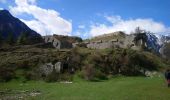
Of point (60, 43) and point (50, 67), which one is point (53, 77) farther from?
point (60, 43)

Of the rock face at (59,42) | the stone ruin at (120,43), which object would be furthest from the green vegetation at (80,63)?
the rock face at (59,42)

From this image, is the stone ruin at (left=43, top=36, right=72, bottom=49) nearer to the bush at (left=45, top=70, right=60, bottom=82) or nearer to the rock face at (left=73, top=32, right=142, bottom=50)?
the rock face at (left=73, top=32, right=142, bottom=50)

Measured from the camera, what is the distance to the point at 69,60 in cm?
8438

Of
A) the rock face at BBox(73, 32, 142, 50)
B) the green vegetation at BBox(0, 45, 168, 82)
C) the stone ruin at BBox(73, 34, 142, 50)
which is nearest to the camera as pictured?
the green vegetation at BBox(0, 45, 168, 82)

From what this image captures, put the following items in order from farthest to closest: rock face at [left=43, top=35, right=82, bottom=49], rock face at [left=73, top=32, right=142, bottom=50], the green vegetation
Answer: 1. rock face at [left=43, top=35, right=82, bottom=49]
2. rock face at [left=73, top=32, right=142, bottom=50]
3. the green vegetation

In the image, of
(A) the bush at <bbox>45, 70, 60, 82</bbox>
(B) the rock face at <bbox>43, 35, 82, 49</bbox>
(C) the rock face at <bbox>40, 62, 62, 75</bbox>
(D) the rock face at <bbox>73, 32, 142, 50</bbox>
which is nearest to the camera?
(A) the bush at <bbox>45, 70, 60, 82</bbox>

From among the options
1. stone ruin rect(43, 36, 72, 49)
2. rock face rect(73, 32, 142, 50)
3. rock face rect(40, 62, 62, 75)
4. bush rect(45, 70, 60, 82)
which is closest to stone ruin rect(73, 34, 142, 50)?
rock face rect(73, 32, 142, 50)

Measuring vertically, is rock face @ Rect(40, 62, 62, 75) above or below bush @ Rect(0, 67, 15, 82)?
above

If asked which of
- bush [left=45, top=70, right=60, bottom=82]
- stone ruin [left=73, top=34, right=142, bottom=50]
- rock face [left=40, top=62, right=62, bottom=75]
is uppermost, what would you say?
stone ruin [left=73, top=34, right=142, bottom=50]

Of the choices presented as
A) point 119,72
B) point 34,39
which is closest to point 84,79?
point 119,72

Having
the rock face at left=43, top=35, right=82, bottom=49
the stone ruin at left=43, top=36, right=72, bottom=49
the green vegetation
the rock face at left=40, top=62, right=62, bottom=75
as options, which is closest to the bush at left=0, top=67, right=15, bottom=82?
the green vegetation

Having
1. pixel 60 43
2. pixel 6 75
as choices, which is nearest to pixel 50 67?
pixel 6 75

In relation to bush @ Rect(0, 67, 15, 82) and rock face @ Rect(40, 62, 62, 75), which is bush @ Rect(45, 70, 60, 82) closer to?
rock face @ Rect(40, 62, 62, 75)

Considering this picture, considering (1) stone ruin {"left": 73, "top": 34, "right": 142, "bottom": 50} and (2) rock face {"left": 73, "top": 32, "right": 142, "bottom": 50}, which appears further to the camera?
(2) rock face {"left": 73, "top": 32, "right": 142, "bottom": 50}
